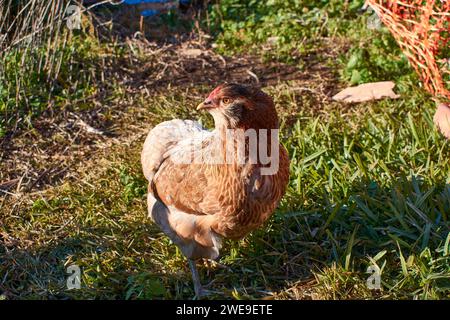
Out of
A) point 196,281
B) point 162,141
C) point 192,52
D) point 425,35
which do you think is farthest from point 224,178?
point 192,52

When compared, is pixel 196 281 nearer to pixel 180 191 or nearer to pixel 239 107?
pixel 180 191

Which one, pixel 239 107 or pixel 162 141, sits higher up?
pixel 239 107

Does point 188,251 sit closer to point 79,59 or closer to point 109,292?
point 109,292

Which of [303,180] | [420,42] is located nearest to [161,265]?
[303,180]

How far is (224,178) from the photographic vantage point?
129 inches

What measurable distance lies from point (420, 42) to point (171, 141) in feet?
6.14

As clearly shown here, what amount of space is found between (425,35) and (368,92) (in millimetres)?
713

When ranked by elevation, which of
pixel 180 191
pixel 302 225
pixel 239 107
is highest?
pixel 239 107

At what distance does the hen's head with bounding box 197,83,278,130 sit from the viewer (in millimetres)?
3135

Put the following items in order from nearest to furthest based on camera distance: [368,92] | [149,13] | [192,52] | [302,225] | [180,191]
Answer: [180,191] → [302,225] → [368,92] → [192,52] → [149,13]

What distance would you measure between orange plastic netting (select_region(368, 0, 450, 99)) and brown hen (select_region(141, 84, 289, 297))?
1725mm

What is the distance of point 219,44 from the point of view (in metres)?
6.38

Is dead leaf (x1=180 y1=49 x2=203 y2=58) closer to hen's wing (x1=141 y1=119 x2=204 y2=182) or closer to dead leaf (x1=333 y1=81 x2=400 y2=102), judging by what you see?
dead leaf (x1=333 y1=81 x2=400 y2=102)

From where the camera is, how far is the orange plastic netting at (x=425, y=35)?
4.57 metres
